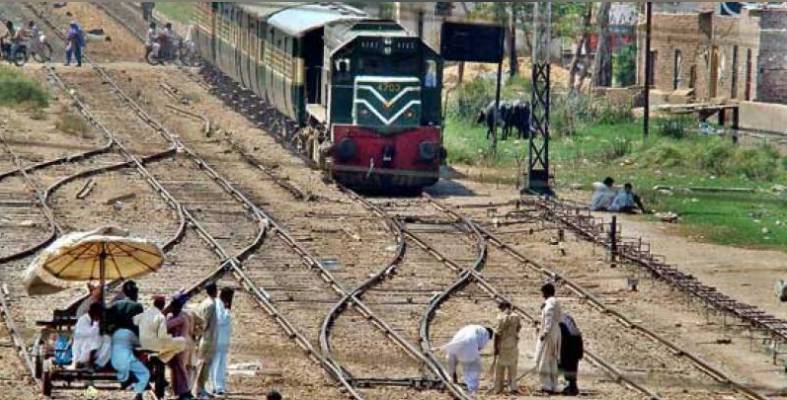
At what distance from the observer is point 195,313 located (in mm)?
17859

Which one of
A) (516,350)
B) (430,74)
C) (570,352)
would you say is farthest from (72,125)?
(516,350)


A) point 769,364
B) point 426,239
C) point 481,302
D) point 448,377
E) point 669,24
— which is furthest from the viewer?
point 669,24

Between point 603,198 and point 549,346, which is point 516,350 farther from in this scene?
point 603,198

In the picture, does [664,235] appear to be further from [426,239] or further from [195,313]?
[195,313]

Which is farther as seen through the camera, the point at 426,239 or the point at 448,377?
the point at 426,239

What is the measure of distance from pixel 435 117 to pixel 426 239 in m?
5.39

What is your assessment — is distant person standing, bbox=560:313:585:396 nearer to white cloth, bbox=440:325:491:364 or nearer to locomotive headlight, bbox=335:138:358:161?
white cloth, bbox=440:325:491:364

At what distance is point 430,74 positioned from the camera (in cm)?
3412

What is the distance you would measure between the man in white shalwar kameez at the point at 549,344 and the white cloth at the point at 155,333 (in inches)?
147

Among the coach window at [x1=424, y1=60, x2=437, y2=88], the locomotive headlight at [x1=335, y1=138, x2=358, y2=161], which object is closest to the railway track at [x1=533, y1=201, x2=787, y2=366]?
the coach window at [x1=424, y1=60, x2=437, y2=88]

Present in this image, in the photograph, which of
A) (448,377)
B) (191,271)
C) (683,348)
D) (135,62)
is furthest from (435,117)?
(135,62)

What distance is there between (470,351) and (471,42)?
22306 mm

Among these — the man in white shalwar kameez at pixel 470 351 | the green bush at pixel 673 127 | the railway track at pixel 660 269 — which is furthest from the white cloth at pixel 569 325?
the green bush at pixel 673 127

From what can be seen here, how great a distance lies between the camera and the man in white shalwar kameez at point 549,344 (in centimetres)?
1877
